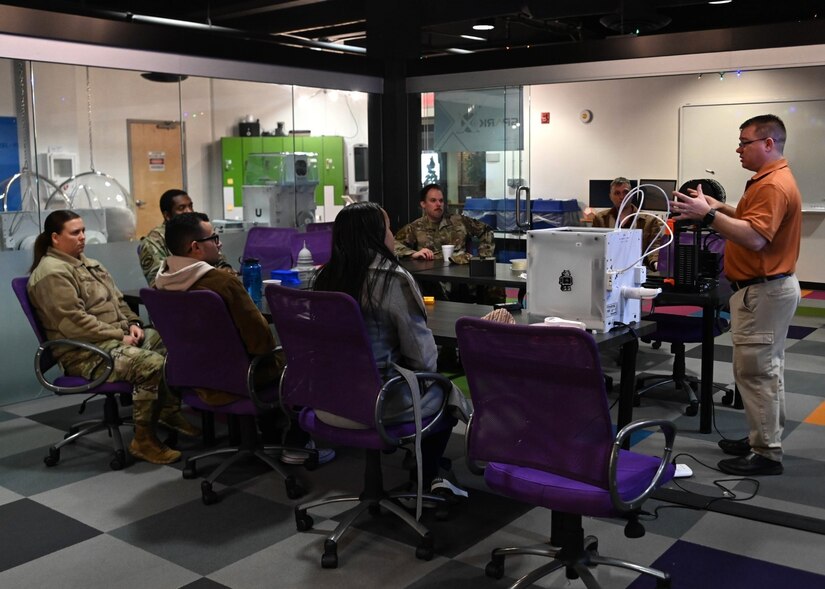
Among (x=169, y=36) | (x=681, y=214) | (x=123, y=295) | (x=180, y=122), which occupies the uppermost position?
(x=169, y=36)

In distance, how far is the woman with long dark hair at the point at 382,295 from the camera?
123 inches

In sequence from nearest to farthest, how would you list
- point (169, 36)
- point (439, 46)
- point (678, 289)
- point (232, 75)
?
point (678, 289), point (169, 36), point (232, 75), point (439, 46)

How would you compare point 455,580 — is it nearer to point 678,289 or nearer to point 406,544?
point 406,544

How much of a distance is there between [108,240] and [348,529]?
12.2 ft

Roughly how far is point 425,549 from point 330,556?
1.12 ft

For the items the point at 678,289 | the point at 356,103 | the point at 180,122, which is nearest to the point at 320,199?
the point at 356,103

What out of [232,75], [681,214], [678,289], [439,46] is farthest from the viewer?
[439,46]

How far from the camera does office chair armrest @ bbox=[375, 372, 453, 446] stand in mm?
2967

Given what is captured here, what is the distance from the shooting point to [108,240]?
20.3ft

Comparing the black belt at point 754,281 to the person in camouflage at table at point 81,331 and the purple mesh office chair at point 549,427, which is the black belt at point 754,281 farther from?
the person in camouflage at table at point 81,331

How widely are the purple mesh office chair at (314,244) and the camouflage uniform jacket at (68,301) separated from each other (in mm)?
2017

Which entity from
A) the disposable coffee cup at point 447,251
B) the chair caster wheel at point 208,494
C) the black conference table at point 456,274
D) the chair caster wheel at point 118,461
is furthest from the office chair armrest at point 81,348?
the disposable coffee cup at point 447,251

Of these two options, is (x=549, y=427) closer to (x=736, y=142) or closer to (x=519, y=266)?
(x=519, y=266)

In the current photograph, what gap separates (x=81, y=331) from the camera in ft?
13.8
